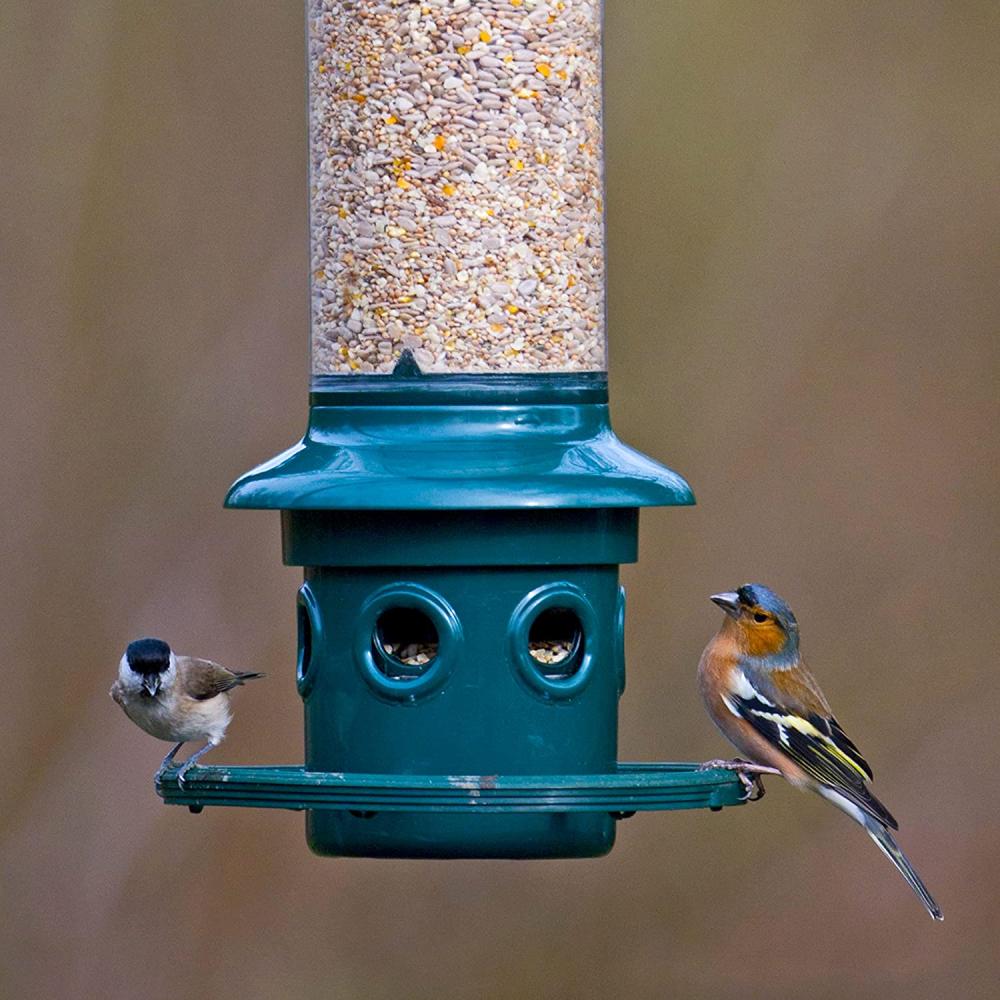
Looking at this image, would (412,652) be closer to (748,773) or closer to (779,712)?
(748,773)

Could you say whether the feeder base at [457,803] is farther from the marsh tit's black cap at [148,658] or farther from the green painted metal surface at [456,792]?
the marsh tit's black cap at [148,658]

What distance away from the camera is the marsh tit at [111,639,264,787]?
31.7ft

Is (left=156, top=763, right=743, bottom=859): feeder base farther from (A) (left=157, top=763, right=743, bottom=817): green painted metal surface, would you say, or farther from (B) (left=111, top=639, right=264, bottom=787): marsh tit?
(B) (left=111, top=639, right=264, bottom=787): marsh tit

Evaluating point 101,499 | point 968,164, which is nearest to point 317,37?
point 101,499

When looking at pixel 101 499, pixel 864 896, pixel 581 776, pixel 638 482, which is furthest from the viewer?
pixel 864 896

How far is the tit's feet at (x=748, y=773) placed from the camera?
313 inches

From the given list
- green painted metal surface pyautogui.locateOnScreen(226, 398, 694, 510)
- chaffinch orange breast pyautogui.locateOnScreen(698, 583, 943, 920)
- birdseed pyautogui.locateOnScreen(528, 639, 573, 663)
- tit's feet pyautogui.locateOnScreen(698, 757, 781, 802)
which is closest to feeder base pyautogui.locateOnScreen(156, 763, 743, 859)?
tit's feet pyautogui.locateOnScreen(698, 757, 781, 802)

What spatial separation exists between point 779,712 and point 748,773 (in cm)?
76

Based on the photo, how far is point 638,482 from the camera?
8047 mm

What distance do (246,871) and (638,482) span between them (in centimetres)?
596

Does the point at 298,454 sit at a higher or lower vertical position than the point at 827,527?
higher

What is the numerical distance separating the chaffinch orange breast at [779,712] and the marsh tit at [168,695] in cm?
191

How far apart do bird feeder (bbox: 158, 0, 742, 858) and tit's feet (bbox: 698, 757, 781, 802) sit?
17 centimetres

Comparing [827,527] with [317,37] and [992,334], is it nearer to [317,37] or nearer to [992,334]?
[992,334]
